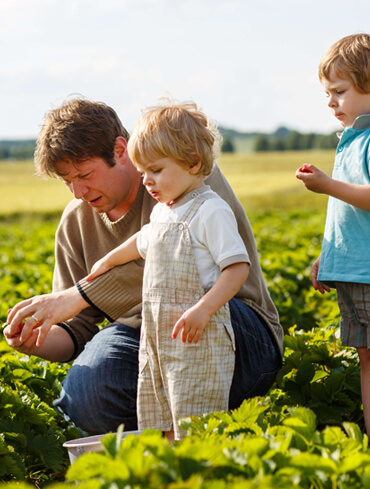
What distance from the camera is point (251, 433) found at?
2.07 meters

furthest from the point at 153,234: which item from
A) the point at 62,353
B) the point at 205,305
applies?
the point at 62,353

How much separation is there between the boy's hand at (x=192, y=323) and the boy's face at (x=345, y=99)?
1124 millimetres

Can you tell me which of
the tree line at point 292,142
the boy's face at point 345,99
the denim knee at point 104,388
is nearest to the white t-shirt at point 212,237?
the boy's face at point 345,99

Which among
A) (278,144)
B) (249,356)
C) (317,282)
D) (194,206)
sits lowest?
(278,144)

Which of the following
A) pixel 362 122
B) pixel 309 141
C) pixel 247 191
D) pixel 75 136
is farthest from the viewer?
Answer: pixel 309 141

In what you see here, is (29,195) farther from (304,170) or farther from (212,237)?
(212,237)

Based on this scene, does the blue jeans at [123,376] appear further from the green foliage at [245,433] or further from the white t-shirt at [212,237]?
the white t-shirt at [212,237]

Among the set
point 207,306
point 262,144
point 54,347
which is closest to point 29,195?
point 54,347

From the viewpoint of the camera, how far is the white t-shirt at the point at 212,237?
2.65 meters

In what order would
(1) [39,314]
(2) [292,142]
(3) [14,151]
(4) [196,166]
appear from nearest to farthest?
(4) [196,166]
(1) [39,314]
(2) [292,142]
(3) [14,151]

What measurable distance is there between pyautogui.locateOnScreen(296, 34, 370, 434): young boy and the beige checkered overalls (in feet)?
1.95

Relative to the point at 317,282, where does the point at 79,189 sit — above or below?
above

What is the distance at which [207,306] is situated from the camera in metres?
2.58

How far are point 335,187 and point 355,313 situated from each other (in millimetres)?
619
